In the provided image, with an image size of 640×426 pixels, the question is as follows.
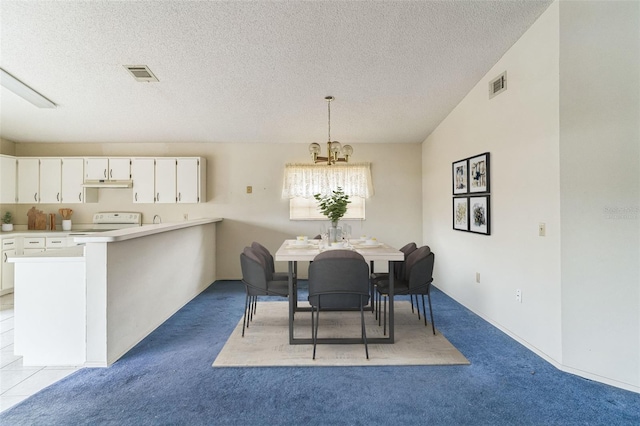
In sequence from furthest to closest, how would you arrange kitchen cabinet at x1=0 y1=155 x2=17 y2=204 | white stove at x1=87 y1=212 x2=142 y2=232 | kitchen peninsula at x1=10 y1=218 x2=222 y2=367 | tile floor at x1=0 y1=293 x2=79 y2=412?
1. white stove at x1=87 y1=212 x2=142 y2=232
2. kitchen cabinet at x1=0 y1=155 x2=17 y2=204
3. kitchen peninsula at x1=10 y1=218 x2=222 y2=367
4. tile floor at x1=0 y1=293 x2=79 y2=412

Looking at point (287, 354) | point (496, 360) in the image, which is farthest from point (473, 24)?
point (287, 354)

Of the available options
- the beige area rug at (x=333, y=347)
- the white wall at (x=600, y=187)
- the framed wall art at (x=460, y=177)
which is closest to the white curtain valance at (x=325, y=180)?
the framed wall art at (x=460, y=177)

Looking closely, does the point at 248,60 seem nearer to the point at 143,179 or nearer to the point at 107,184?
the point at 143,179

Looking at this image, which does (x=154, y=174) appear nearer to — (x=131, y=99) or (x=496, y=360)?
(x=131, y=99)

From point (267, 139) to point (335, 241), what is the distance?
2585mm

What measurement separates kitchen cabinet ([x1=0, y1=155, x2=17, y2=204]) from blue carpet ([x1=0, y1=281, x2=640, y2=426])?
156 inches

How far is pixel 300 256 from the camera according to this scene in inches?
109

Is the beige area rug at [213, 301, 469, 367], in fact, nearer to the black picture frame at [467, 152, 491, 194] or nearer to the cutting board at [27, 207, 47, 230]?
the black picture frame at [467, 152, 491, 194]

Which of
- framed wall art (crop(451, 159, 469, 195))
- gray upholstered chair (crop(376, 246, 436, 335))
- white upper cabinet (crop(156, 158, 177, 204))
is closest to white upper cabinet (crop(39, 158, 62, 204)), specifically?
white upper cabinet (crop(156, 158, 177, 204))

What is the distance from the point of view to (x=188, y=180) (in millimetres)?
5039

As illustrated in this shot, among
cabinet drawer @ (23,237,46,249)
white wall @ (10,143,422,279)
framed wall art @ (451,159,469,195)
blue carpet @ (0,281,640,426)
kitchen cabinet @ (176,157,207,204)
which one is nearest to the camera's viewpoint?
blue carpet @ (0,281,640,426)

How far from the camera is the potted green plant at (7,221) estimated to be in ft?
15.9

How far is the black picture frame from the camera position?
3.40 m

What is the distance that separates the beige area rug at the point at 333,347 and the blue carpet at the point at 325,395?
101mm
